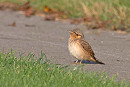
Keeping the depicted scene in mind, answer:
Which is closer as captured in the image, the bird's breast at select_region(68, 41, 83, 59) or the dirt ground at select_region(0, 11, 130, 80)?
the bird's breast at select_region(68, 41, 83, 59)

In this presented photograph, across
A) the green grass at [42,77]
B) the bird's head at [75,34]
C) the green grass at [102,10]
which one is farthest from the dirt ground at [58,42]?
the green grass at [42,77]

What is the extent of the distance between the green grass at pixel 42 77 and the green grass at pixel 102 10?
6449 millimetres

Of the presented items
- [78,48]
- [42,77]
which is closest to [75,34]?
[78,48]

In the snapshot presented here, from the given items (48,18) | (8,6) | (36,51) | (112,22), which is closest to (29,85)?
(36,51)

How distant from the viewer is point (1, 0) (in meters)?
20.8

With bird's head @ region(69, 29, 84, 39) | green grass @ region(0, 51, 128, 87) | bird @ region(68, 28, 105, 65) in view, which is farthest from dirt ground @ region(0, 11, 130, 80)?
green grass @ region(0, 51, 128, 87)

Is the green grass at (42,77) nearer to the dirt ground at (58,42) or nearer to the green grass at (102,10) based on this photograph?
the dirt ground at (58,42)

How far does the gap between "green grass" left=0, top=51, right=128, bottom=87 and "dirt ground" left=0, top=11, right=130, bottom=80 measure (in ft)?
2.96

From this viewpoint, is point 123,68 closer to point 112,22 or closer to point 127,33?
point 127,33

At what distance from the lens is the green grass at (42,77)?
6.36 m

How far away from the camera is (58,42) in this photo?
1155cm

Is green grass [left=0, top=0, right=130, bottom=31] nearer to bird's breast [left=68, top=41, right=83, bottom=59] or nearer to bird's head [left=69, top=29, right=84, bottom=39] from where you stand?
bird's head [left=69, top=29, right=84, bottom=39]

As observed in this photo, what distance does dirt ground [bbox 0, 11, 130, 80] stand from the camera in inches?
345

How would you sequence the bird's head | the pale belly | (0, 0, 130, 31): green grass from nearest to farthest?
the pale belly → the bird's head → (0, 0, 130, 31): green grass
